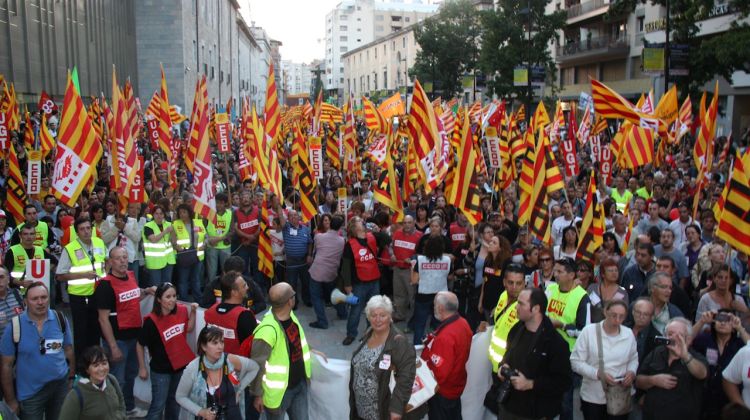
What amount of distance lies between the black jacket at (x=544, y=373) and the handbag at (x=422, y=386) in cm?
63

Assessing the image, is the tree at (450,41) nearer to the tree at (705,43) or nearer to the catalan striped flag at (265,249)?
the tree at (705,43)

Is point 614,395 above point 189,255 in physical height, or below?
below

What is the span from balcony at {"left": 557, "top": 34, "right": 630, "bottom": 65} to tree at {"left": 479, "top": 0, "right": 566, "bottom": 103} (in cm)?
689

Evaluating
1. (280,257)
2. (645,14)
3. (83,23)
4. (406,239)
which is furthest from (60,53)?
(645,14)

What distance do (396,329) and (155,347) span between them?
6.50ft

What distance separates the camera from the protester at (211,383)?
14.9 ft

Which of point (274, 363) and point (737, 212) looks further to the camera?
point (737, 212)

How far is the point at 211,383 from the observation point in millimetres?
4605

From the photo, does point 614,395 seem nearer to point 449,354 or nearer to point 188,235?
point 449,354

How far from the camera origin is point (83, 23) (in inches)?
1223

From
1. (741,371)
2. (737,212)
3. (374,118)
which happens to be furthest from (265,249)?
(374,118)

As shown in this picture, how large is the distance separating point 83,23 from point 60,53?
13.4 ft

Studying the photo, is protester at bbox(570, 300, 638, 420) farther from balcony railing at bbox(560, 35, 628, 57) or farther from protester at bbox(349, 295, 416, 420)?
balcony railing at bbox(560, 35, 628, 57)

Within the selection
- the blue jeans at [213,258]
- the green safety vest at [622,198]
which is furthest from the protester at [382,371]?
the green safety vest at [622,198]
